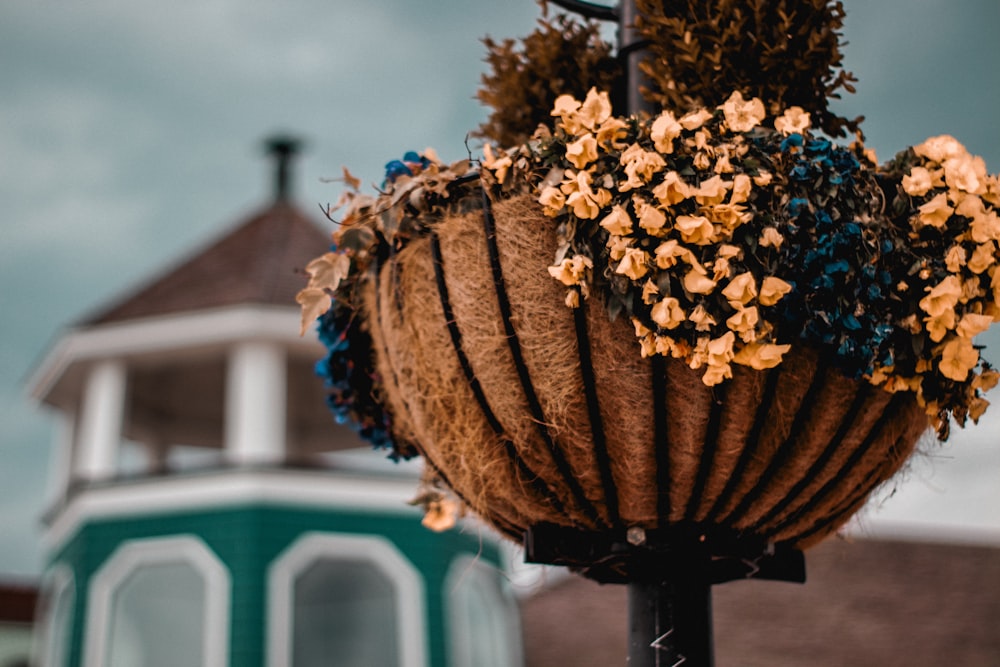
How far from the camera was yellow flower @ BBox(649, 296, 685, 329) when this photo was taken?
1397 mm

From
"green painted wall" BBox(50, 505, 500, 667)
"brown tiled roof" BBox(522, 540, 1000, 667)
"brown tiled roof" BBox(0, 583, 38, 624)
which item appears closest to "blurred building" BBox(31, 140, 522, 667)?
"green painted wall" BBox(50, 505, 500, 667)

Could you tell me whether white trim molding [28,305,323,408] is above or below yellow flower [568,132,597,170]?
above

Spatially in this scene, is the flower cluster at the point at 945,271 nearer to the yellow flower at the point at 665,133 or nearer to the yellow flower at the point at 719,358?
the yellow flower at the point at 719,358

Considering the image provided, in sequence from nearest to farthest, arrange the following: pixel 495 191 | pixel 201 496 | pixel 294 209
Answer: pixel 495 191, pixel 201 496, pixel 294 209

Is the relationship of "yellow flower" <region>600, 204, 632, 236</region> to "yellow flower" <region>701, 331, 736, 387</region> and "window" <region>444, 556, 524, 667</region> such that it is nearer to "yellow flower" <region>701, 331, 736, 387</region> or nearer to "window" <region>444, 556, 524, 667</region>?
"yellow flower" <region>701, 331, 736, 387</region>

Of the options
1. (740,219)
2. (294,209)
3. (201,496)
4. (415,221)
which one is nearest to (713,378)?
(740,219)

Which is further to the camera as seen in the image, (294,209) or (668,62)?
(294,209)

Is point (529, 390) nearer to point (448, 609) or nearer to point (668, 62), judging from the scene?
point (668, 62)

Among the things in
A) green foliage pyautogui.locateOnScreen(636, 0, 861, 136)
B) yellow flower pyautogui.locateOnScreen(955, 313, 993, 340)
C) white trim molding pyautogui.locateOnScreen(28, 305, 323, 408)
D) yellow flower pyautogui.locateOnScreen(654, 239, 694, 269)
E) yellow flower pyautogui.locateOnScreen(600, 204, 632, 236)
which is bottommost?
yellow flower pyautogui.locateOnScreen(955, 313, 993, 340)

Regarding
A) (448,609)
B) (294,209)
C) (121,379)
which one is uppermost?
A: (294,209)

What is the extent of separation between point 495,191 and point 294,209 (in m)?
11.7

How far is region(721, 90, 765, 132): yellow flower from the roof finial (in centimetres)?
1198

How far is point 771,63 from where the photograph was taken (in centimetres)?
170

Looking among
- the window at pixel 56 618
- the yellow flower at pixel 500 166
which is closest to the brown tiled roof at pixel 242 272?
the window at pixel 56 618
